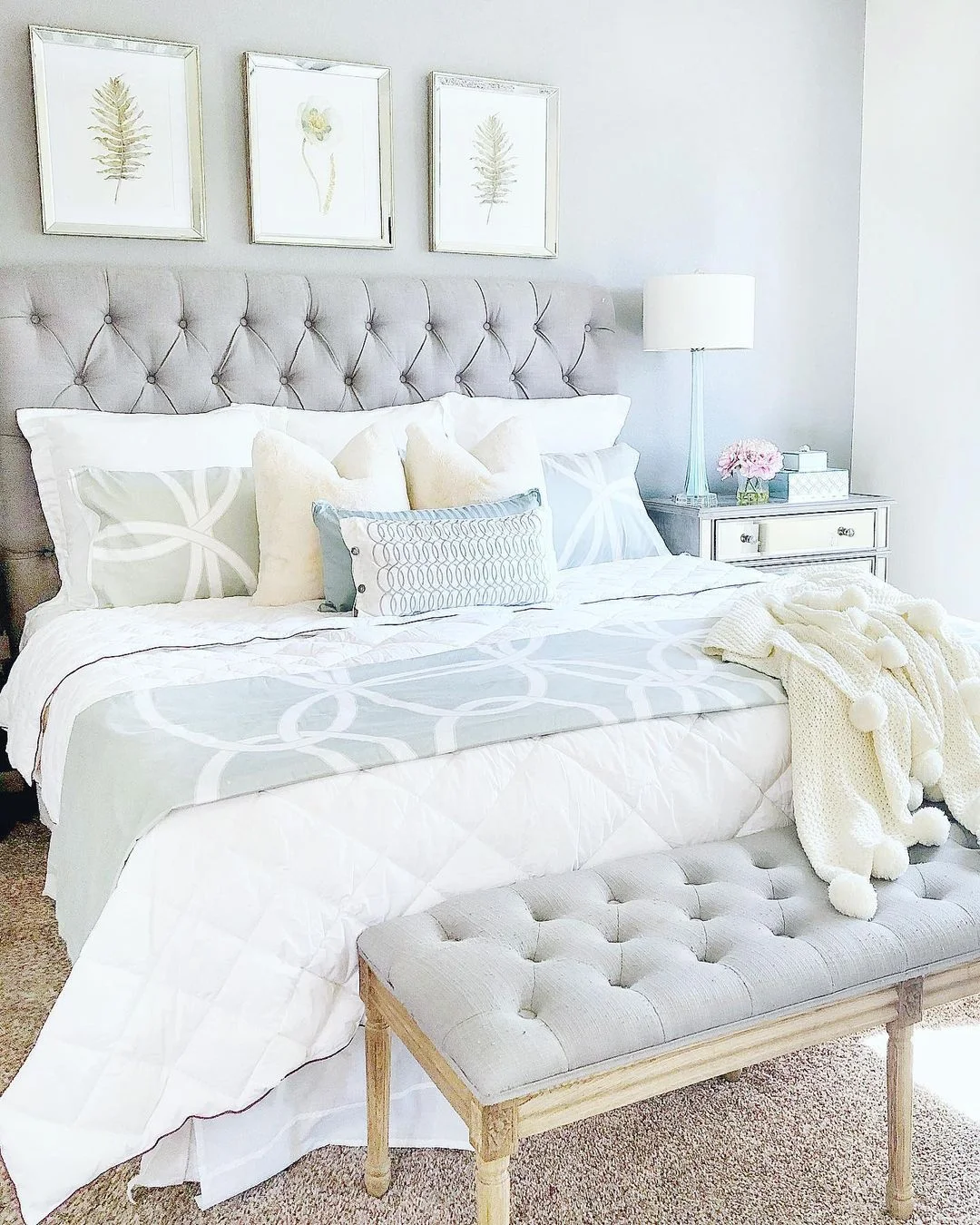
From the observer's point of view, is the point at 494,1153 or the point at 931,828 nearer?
the point at 494,1153

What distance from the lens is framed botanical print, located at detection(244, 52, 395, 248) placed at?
10.1ft

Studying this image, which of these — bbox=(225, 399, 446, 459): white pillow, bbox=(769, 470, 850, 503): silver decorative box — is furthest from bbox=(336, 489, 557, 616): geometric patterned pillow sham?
bbox=(769, 470, 850, 503): silver decorative box

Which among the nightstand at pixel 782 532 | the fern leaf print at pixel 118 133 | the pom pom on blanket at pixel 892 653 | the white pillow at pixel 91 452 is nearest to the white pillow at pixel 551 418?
the nightstand at pixel 782 532

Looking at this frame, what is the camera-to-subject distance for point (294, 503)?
2.55 m

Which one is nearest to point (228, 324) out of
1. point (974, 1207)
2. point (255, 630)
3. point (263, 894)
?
point (255, 630)

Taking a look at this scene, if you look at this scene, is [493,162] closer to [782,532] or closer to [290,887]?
[782,532]

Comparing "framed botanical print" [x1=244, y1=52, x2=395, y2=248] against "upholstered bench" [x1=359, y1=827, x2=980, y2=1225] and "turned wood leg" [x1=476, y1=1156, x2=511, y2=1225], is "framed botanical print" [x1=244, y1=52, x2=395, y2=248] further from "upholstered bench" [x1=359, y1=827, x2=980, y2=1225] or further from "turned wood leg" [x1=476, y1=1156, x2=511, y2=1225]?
"turned wood leg" [x1=476, y1=1156, x2=511, y2=1225]

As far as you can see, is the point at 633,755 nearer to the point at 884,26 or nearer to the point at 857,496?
the point at 857,496

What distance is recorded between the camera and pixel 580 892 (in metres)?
1.49

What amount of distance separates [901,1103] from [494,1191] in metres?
0.61

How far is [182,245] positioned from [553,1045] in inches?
98.8

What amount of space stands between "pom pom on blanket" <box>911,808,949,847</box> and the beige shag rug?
429 millimetres

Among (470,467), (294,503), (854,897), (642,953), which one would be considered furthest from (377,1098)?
(470,467)

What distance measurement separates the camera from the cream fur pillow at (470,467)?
2.68 metres
